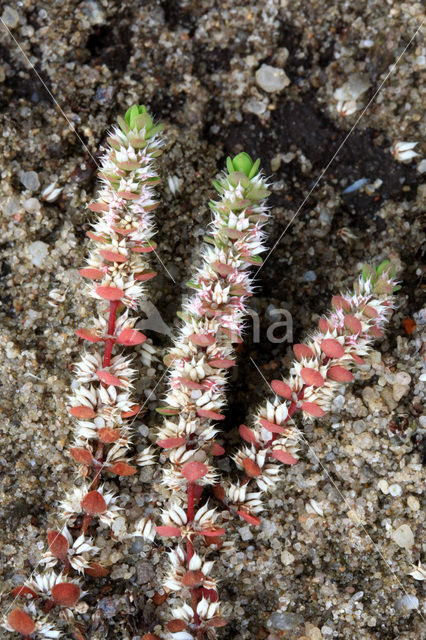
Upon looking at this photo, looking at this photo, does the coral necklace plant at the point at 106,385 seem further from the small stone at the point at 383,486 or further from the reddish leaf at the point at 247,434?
the small stone at the point at 383,486

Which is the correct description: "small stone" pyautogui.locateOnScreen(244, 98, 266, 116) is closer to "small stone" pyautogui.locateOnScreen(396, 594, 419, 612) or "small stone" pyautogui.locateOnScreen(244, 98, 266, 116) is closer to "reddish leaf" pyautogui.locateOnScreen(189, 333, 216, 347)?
"reddish leaf" pyautogui.locateOnScreen(189, 333, 216, 347)

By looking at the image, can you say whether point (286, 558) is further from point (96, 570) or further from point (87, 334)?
point (87, 334)

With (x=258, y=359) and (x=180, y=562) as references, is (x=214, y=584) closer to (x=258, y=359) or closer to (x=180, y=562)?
(x=180, y=562)

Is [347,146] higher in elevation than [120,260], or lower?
lower

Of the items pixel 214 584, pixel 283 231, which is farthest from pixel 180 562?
pixel 283 231

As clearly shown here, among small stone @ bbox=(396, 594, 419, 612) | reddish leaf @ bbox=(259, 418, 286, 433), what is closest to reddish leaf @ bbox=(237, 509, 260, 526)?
reddish leaf @ bbox=(259, 418, 286, 433)

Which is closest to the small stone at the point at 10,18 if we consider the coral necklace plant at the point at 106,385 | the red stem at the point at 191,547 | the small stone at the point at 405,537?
the coral necklace plant at the point at 106,385
